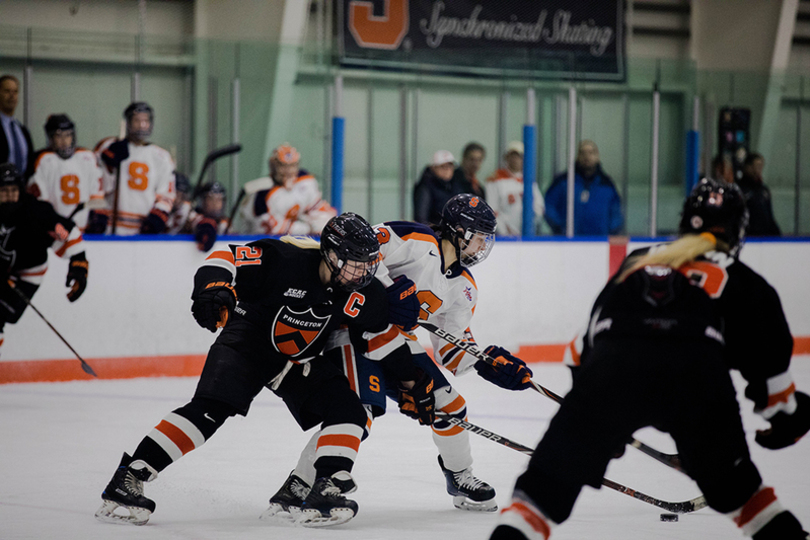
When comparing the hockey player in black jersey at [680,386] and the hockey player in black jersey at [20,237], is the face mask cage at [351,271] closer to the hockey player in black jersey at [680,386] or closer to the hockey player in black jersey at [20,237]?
the hockey player in black jersey at [680,386]

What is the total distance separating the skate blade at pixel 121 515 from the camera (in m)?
2.86

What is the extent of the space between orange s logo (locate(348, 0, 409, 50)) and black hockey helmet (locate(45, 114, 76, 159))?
124 inches

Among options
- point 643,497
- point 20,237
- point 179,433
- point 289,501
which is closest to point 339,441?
point 289,501

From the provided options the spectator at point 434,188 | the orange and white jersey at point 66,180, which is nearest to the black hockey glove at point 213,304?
the orange and white jersey at point 66,180

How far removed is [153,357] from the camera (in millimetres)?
6121

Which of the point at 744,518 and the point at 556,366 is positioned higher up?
the point at 744,518

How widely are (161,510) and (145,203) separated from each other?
3507 millimetres

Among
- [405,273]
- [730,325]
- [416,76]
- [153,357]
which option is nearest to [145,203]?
[153,357]

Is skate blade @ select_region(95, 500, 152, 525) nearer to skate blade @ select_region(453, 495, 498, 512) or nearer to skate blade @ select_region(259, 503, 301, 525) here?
skate blade @ select_region(259, 503, 301, 525)

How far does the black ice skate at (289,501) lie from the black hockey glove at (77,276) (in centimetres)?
224

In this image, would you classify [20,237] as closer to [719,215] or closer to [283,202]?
[283,202]

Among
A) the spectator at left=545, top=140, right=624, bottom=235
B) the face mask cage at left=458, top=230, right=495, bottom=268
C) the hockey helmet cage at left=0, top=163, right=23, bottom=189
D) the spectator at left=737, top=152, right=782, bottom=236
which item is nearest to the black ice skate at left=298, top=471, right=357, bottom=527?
the face mask cage at left=458, top=230, right=495, bottom=268

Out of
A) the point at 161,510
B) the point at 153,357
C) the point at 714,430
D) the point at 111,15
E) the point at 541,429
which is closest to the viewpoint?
the point at 714,430

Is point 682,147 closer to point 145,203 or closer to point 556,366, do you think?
point 556,366
